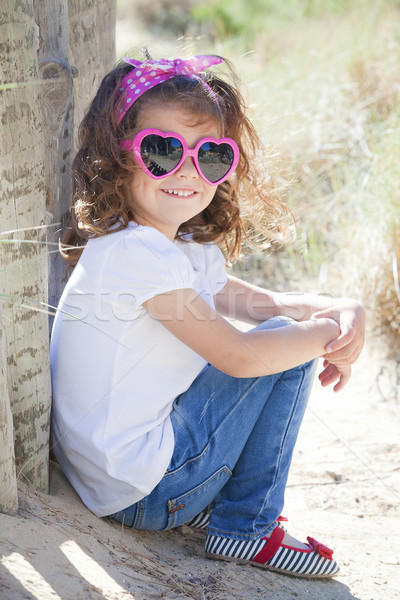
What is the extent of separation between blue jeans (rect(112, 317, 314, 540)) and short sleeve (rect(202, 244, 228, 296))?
0.35m

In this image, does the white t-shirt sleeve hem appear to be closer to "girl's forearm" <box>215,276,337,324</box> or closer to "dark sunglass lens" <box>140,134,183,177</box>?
"dark sunglass lens" <box>140,134,183,177</box>

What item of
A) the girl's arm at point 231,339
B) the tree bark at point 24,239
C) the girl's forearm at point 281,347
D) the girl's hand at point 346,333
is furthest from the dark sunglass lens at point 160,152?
the girl's hand at point 346,333

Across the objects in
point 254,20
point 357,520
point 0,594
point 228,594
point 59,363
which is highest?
point 254,20

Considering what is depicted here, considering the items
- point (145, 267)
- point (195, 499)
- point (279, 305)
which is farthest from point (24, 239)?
point (279, 305)

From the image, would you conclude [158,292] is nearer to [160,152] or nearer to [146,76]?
[160,152]

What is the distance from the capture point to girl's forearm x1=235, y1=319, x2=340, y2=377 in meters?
1.85

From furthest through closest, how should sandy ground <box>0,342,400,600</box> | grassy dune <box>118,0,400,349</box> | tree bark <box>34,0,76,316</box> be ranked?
grassy dune <box>118,0,400,349</box>, tree bark <box>34,0,76,316</box>, sandy ground <box>0,342,400,600</box>

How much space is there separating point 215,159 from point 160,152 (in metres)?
0.18

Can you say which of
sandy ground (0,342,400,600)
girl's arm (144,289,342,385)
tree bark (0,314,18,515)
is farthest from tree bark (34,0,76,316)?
sandy ground (0,342,400,600)

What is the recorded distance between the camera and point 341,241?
4.08 meters

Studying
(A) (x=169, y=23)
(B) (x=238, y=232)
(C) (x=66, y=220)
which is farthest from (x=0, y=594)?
(A) (x=169, y=23)

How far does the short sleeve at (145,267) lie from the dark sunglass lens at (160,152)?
221 mm

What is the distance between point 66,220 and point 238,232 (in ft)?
1.93

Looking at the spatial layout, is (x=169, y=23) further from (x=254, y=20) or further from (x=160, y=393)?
(x=160, y=393)
